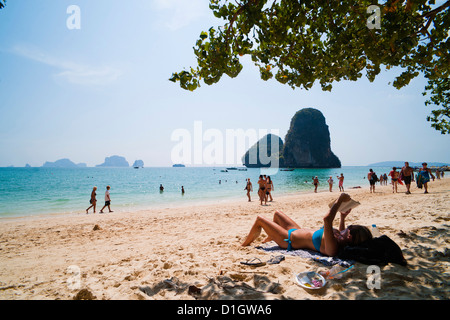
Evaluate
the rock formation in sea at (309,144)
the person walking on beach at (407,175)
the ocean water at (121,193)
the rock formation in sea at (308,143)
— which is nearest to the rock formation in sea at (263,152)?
the rock formation in sea at (308,143)

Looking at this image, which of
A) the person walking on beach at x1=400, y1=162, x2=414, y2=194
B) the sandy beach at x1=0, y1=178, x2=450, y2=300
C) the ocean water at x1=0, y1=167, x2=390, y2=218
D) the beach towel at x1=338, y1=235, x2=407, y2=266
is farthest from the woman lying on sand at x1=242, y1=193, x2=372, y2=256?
the ocean water at x1=0, y1=167, x2=390, y2=218

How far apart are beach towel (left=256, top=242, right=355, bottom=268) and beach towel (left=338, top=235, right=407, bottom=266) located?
137 mm

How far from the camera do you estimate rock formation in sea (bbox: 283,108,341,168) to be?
5079 inches

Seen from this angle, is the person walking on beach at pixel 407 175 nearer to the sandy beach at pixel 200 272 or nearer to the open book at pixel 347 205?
the sandy beach at pixel 200 272

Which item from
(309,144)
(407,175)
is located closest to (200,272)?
(407,175)

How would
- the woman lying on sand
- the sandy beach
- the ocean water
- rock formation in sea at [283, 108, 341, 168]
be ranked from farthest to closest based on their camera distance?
rock formation in sea at [283, 108, 341, 168] < the ocean water < the woman lying on sand < the sandy beach

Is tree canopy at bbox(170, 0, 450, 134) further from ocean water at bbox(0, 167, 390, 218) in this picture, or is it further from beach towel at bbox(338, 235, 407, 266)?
ocean water at bbox(0, 167, 390, 218)

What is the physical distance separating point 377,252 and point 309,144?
447ft

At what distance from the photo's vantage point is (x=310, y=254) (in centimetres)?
378

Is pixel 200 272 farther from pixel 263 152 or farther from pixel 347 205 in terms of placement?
pixel 263 152

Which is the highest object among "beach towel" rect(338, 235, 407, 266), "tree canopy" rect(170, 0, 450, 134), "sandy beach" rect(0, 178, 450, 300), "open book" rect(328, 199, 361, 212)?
"tree canopy" rect(170, 0, 450, 134)

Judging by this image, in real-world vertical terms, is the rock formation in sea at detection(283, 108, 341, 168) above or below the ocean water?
above

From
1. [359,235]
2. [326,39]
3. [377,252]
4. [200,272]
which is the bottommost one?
[200,272]
